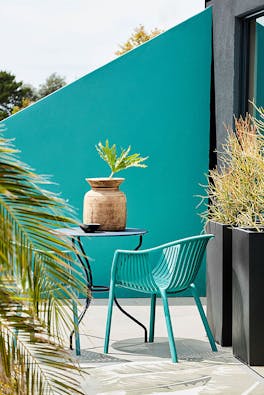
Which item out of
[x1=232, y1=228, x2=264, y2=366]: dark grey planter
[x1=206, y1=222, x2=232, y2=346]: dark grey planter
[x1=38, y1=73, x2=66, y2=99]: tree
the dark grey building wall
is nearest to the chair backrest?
[x1=206, y1=222, x2=232, y2=346]: dark grey planter

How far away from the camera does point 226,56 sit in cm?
714

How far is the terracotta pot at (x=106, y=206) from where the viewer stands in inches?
218

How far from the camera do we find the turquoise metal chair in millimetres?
4902

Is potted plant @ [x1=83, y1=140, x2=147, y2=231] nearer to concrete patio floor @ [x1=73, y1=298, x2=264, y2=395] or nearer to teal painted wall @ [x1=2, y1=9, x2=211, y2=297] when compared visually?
concrete patio floor @ [x1=73, y1=298, x2=264, y2=395]

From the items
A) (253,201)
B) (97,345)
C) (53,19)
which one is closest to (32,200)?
(253,201)

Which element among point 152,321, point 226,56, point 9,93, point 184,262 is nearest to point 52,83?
point 9,93

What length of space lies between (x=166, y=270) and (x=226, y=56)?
8.96ft

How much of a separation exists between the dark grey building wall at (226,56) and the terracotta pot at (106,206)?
1.78 meters

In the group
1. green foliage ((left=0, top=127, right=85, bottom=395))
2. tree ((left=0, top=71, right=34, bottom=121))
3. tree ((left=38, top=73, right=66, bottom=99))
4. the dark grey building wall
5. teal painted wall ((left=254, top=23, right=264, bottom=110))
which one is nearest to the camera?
green foliage ((left=0, top=127, right=85, bottom=395))

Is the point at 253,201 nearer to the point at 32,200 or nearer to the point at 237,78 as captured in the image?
the point at 237,78

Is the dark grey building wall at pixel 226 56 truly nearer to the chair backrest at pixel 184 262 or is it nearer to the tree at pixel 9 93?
the chair backrest at pixel 184 262

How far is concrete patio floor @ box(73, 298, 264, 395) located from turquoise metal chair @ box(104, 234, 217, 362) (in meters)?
0.19

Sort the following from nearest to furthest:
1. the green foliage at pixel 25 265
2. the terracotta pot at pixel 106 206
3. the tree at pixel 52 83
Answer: the green foliage at pixel 25 265, the terracotta pot at pixel 106 206, the tree at pixel 52 83

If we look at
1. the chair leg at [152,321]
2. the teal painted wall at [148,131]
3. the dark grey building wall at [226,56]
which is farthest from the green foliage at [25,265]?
the teal painted wall at [148,131]
